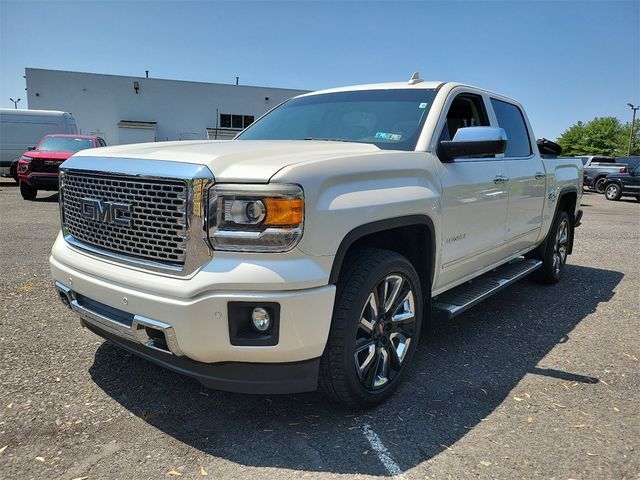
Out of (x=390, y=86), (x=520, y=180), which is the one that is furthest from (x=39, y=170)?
(x=520, y=180)

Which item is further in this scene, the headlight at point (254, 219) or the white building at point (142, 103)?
the white building at point (142, 103)

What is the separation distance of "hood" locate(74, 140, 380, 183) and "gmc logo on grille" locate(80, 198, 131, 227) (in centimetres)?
26

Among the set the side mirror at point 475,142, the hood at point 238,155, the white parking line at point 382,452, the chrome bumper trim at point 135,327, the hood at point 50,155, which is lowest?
the white parking line at point 382,452

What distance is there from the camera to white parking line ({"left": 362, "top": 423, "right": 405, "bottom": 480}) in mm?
2436

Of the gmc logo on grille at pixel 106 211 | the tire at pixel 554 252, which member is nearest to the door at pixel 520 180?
the tire at pixel 554 252

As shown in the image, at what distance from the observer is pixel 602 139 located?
72.1 meters

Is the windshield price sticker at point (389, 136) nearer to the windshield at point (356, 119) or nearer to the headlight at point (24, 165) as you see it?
the windshield at point (356, 119)

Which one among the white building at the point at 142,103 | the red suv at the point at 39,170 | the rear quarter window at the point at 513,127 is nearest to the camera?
the rear quarter window at the point at 513,127

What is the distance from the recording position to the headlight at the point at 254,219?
237cm

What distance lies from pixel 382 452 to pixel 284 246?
1146 mm

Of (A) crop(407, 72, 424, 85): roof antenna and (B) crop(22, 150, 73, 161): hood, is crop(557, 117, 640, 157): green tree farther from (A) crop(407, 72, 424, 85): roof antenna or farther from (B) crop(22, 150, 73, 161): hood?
(A) crop(407, 72, 424, 85): roof antenna

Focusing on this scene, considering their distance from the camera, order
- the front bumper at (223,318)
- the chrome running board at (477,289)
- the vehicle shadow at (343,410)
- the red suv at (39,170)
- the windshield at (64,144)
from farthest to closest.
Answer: the windshield at (64,144), the red suv at (39,170), the chrome running board at (477,289), the vehicle shadow at (343,410), the front bumper at (223,318)

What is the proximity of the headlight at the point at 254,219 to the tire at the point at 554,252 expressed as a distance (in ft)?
14.4

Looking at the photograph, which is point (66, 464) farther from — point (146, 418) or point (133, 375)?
point (133, 375)
